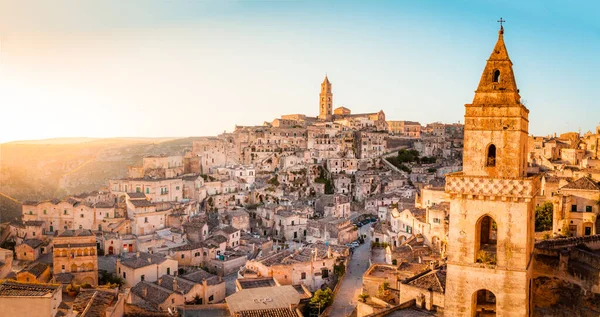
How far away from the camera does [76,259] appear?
30672 mm

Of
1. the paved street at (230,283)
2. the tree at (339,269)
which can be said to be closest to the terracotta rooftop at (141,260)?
the paved street at (230,283)

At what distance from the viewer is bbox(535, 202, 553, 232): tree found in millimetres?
27391

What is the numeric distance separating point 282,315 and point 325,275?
8395mm

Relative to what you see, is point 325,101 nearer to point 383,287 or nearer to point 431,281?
point 383,287

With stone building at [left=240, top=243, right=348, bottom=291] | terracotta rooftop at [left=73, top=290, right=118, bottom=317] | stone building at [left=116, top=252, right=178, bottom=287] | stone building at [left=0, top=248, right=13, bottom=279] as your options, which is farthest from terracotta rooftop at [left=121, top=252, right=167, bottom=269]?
terracotta rooftop at [left=73, top=290, right=118, bottom=317]

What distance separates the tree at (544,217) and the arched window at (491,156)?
18121 millimetres

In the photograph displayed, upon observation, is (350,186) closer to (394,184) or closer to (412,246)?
(394,184)

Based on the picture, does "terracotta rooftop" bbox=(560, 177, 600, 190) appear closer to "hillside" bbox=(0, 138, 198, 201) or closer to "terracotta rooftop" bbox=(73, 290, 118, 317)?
"terracotta rooftop" bbox=(73, 290, 118, 317)

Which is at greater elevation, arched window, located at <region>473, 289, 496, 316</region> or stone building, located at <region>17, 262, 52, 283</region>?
arched window, located at <region>473, 289, 496, 316</region>

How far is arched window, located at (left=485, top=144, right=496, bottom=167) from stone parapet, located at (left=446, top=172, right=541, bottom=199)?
43cm

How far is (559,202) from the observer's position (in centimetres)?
2470

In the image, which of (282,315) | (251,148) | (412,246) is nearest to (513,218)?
(282,315)

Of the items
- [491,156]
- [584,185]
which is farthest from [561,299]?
[584,185]

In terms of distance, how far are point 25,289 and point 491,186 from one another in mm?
14370
